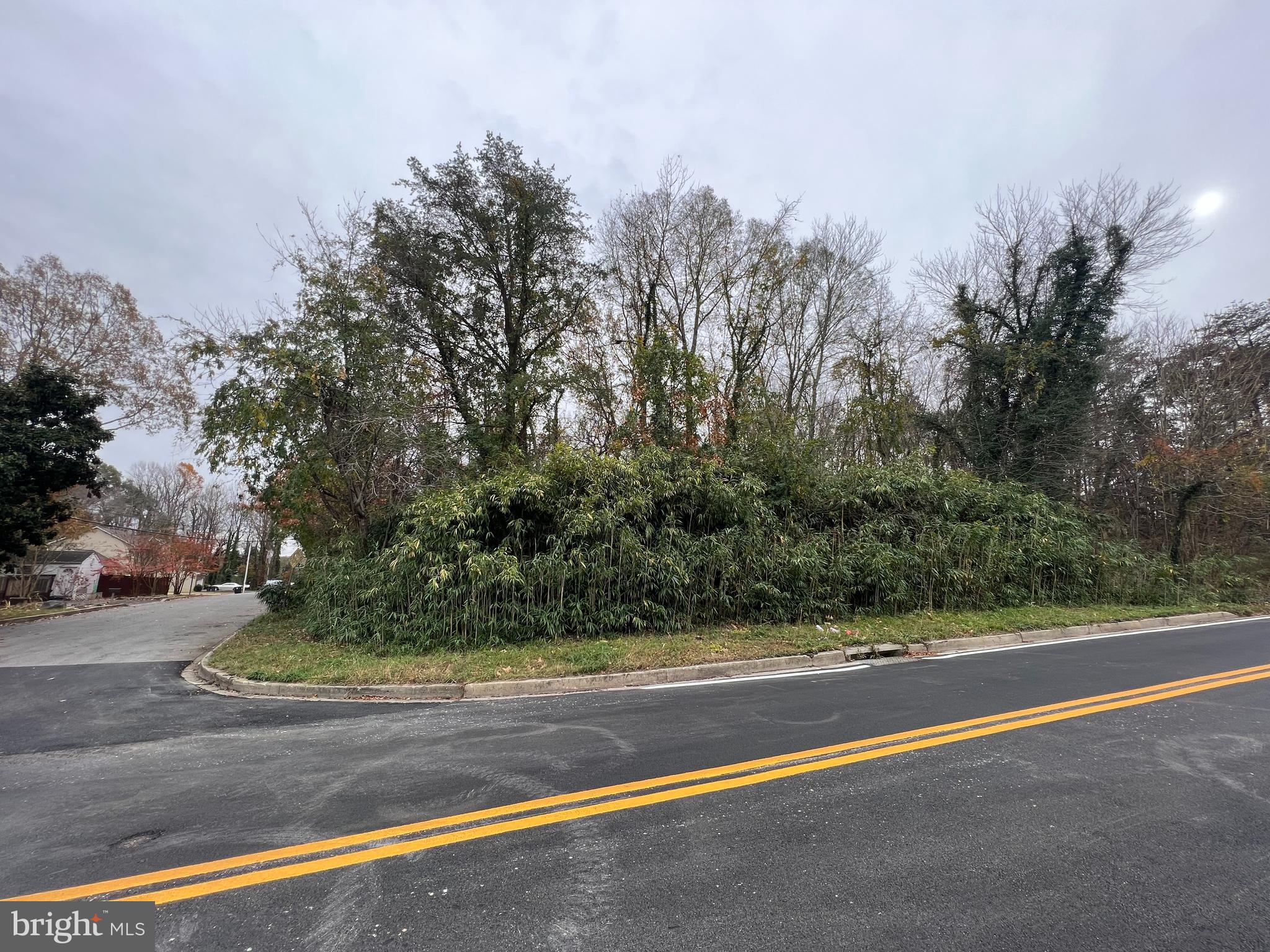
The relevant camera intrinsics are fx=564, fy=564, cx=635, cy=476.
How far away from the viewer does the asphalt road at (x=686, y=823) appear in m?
2.36

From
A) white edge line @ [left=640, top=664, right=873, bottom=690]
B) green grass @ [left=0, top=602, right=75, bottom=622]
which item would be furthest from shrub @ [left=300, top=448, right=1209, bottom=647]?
green grass @ [left=0, top=602, right=75, bottom=622]

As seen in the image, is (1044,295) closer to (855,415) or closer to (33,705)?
(855,415)

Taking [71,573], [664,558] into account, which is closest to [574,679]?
[664,558]

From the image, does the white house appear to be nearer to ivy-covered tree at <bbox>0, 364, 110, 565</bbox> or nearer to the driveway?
the driveway

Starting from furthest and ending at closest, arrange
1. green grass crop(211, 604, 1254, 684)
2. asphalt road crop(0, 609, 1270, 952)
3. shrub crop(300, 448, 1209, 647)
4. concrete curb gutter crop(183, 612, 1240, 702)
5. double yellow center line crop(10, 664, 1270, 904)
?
shrub crop(300, 448, 1209, 647) → green grass crop(211, 604, 1254, 684) → concrete curb gutter crop(183, 612, 1240, 702) → double yellow center line crop(10, 664, 1270, 904) → asphalt road crop(0, 609, 1270, 952)

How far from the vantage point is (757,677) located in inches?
288

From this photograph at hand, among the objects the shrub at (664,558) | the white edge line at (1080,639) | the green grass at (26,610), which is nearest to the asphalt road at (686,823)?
the white edge line at (1080,639)

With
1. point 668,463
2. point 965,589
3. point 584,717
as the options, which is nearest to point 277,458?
point 668,463

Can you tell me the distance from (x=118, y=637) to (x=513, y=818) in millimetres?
14495

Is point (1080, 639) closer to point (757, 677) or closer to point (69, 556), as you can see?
point (757, 677)

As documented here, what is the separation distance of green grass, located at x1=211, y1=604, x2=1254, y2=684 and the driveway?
155cm

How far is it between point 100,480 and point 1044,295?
32.4 metres

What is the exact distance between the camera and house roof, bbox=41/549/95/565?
34472 millimetres

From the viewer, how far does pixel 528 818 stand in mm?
3285
